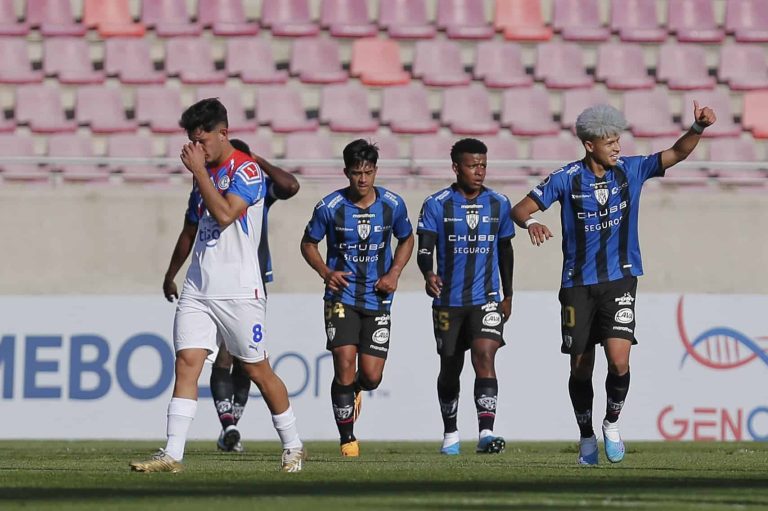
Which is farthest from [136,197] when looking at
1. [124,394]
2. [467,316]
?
[467,316]

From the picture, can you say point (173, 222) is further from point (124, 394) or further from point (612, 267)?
point (612, 267)

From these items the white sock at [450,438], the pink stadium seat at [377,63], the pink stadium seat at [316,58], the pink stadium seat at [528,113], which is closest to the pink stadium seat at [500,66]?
the pink stadium seat at [528,113]

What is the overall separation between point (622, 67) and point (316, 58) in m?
3.31

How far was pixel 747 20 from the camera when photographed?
17.6 meters

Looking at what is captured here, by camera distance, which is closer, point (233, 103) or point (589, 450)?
point (589, 450)

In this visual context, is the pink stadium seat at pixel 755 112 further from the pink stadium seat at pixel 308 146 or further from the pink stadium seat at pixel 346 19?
the pink stadium seat at pixel 308 146

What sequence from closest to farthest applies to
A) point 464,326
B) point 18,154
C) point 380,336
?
point 380,336
point 464,326
point 18,154

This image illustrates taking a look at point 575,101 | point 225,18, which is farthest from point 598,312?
point 225,18

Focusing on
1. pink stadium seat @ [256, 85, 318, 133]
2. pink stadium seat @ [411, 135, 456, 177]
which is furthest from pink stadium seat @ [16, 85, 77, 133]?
pink stadium seat @ [411, 135, 456, 177]

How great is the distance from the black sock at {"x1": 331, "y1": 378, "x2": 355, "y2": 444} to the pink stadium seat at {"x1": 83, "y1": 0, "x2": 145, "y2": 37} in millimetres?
7475

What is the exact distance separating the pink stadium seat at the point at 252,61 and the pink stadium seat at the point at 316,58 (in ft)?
0.60

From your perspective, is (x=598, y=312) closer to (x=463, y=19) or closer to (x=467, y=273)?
(x=467, y=273)

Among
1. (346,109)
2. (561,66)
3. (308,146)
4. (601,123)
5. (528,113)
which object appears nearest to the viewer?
(601,123)

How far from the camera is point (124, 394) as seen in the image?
43.5 ft
